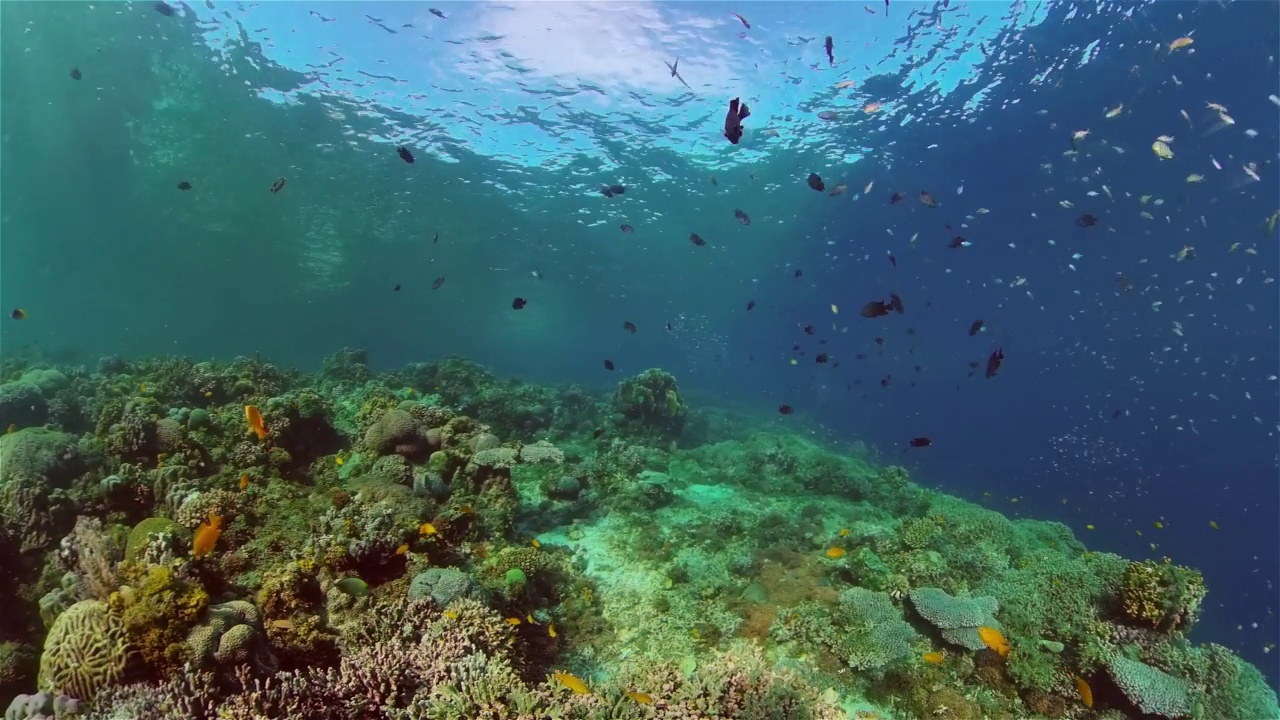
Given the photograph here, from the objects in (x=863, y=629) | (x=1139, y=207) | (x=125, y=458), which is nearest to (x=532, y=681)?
(x=863, y=629)

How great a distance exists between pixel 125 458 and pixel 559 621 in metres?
8.29

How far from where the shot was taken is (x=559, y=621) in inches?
298

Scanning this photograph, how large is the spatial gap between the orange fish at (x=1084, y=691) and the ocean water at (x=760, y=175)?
4521 millimetres

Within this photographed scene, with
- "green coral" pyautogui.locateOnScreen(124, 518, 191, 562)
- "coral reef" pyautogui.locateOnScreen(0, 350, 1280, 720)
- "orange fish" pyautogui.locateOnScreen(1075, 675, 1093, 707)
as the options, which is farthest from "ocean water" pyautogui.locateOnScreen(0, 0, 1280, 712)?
"green coral" pyautogui.locateOnScreen(124, 518, 191, 562)

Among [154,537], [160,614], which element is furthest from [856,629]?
[154,537]

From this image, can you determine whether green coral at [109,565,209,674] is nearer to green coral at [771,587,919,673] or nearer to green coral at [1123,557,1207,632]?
green coral at [771,587,919,673]

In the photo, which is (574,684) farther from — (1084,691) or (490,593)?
(1084,691)

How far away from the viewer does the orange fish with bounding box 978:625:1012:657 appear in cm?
682

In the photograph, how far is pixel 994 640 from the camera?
22.5 feet

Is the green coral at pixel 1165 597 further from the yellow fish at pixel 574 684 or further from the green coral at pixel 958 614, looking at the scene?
the yellow fish at pixel 574 684

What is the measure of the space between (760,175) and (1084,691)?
3079 cm

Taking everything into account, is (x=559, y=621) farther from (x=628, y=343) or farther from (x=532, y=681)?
(x=628, y=343)

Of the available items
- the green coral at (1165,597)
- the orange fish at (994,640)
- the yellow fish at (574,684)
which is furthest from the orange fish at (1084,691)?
the yellow fish at (574,684)

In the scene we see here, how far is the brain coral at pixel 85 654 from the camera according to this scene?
4.89 meters
